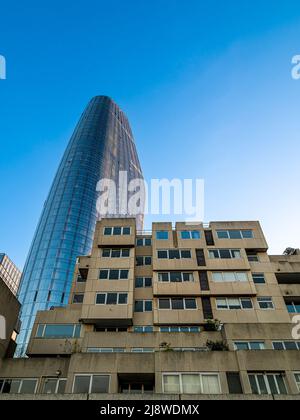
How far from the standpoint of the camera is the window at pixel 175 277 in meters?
30.4

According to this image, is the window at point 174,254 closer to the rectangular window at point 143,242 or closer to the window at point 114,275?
the rectangular window at point 143,242

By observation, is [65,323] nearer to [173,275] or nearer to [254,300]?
[173,275]

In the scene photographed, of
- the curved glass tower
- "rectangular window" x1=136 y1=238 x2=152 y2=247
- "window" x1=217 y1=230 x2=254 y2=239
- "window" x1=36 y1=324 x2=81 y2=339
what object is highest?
the curved glass tower

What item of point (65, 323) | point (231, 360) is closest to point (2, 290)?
point (65, 323)

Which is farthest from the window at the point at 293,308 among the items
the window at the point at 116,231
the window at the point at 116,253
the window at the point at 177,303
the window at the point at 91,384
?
the window at the point at 91,384

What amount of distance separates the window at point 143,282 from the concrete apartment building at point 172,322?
0.35 ft

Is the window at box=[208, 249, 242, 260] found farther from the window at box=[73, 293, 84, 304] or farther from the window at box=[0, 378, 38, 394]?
the window at box=[0, 378, 38, 394]

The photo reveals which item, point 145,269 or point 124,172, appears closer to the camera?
point 145,269

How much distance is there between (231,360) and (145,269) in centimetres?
1407

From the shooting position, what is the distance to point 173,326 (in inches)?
1097

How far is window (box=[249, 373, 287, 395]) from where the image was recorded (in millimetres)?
19266

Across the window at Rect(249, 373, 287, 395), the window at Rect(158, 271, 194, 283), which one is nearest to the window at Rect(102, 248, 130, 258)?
the window at Rect(158, 271, 194, 283)

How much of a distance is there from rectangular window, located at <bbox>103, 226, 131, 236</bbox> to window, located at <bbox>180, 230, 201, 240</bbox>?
6100mm

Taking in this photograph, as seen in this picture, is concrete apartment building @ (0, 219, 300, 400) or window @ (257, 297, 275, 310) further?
window @ (257, 297, 275, 310)
